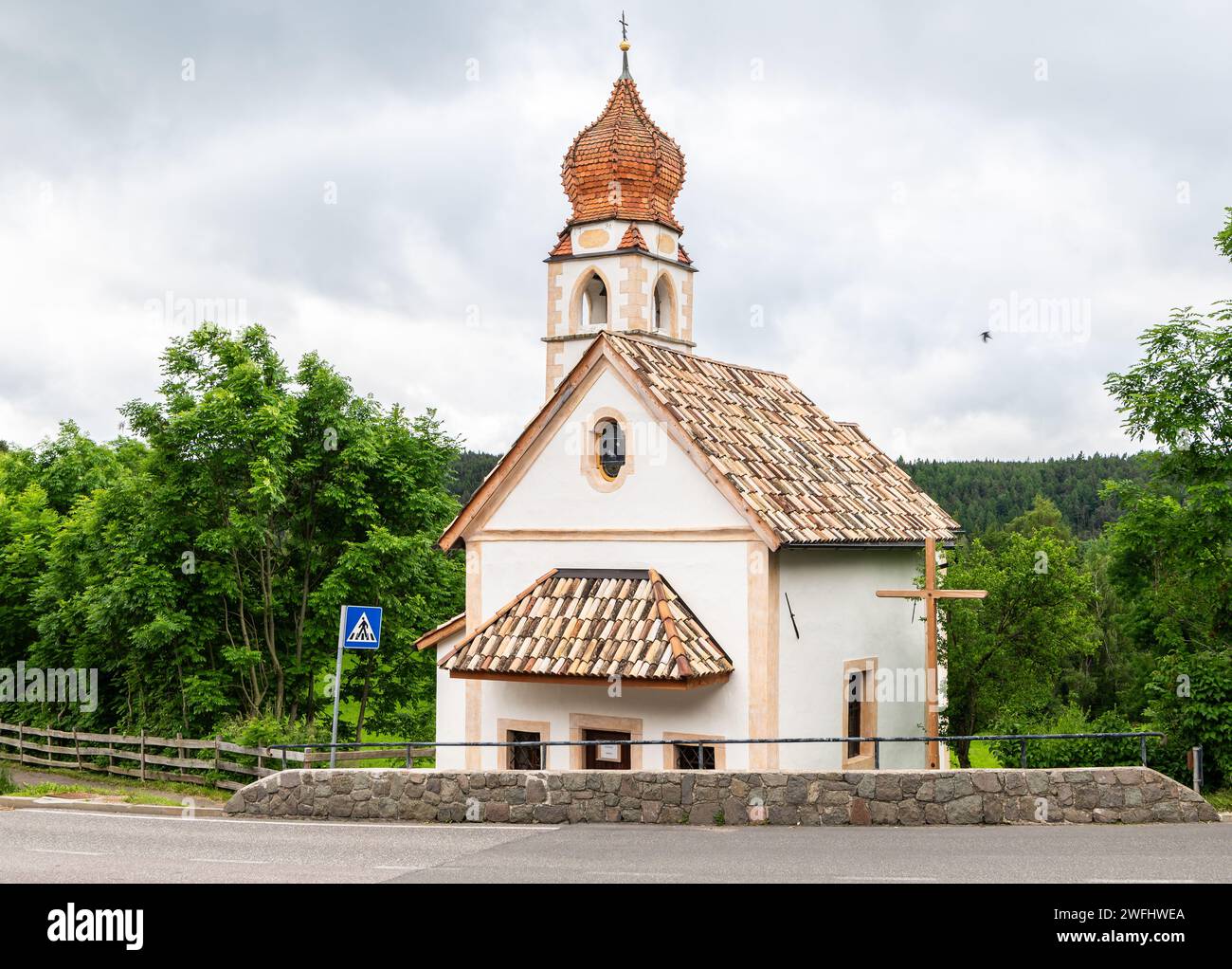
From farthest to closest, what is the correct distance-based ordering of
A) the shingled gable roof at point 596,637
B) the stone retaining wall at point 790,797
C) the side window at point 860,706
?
the side window at point 860,706, the shingled gable roof at point 596,637, the stone retaining wall at point 790,797

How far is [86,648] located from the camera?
97.1 feet

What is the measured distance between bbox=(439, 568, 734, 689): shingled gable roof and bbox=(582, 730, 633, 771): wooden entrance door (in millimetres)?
1354

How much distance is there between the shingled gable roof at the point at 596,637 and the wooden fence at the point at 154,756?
511cm

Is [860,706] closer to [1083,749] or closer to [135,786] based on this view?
[1083,749]

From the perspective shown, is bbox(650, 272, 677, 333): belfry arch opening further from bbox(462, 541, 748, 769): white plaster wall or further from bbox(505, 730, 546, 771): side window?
bbox(505, 730, 546, 771): side window

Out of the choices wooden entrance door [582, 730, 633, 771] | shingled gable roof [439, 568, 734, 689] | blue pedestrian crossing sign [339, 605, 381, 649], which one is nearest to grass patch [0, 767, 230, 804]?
shingled gable roof [439, 568, 734, 689]

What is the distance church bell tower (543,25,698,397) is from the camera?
25.4 meters

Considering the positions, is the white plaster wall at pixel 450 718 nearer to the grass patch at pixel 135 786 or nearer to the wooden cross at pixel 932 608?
the grass patch at pixel 135 786

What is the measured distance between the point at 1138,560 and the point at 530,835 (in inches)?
378

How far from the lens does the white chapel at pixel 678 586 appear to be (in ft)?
58.2

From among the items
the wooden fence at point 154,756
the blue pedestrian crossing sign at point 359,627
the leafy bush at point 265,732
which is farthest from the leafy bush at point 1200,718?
the leafy bush at point 265,732

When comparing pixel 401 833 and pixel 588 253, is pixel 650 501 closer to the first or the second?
pixel 401 833

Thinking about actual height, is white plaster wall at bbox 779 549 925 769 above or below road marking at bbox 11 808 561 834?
above

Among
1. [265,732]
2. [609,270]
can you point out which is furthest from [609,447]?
[265,732]
